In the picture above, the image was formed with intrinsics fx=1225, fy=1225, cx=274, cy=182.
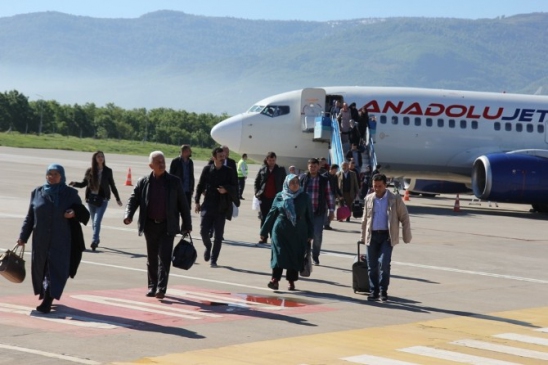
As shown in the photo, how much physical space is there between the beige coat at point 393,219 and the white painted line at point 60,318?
4.56 metres

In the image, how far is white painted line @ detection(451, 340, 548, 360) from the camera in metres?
12.6

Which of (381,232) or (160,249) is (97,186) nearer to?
(160,249)

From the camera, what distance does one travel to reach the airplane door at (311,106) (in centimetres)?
3753

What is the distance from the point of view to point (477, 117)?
38.8 m

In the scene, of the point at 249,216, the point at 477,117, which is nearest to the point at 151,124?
the point at 477,117

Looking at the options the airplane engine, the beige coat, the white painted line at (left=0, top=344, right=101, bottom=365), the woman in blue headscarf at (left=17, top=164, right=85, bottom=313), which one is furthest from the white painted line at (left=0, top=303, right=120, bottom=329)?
the airplane engine

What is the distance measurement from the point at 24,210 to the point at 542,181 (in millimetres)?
15759

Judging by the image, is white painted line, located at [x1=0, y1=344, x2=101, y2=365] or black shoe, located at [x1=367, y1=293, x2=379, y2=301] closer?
white painted line, located at [x1=0, y1=344, x2=101, y2=365]

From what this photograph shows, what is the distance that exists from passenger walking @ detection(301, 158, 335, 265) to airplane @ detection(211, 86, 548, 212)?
16532 millimetres

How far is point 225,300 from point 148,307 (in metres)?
1.30

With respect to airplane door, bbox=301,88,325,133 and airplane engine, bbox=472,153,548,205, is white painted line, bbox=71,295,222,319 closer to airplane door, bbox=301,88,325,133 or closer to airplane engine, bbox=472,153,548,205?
airplane engine, bbox=472,153,548,205

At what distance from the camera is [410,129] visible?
37.8 metres

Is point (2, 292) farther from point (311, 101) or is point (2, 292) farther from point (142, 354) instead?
point (311, 101)

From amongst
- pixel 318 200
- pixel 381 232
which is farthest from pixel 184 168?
pixel 381 232
